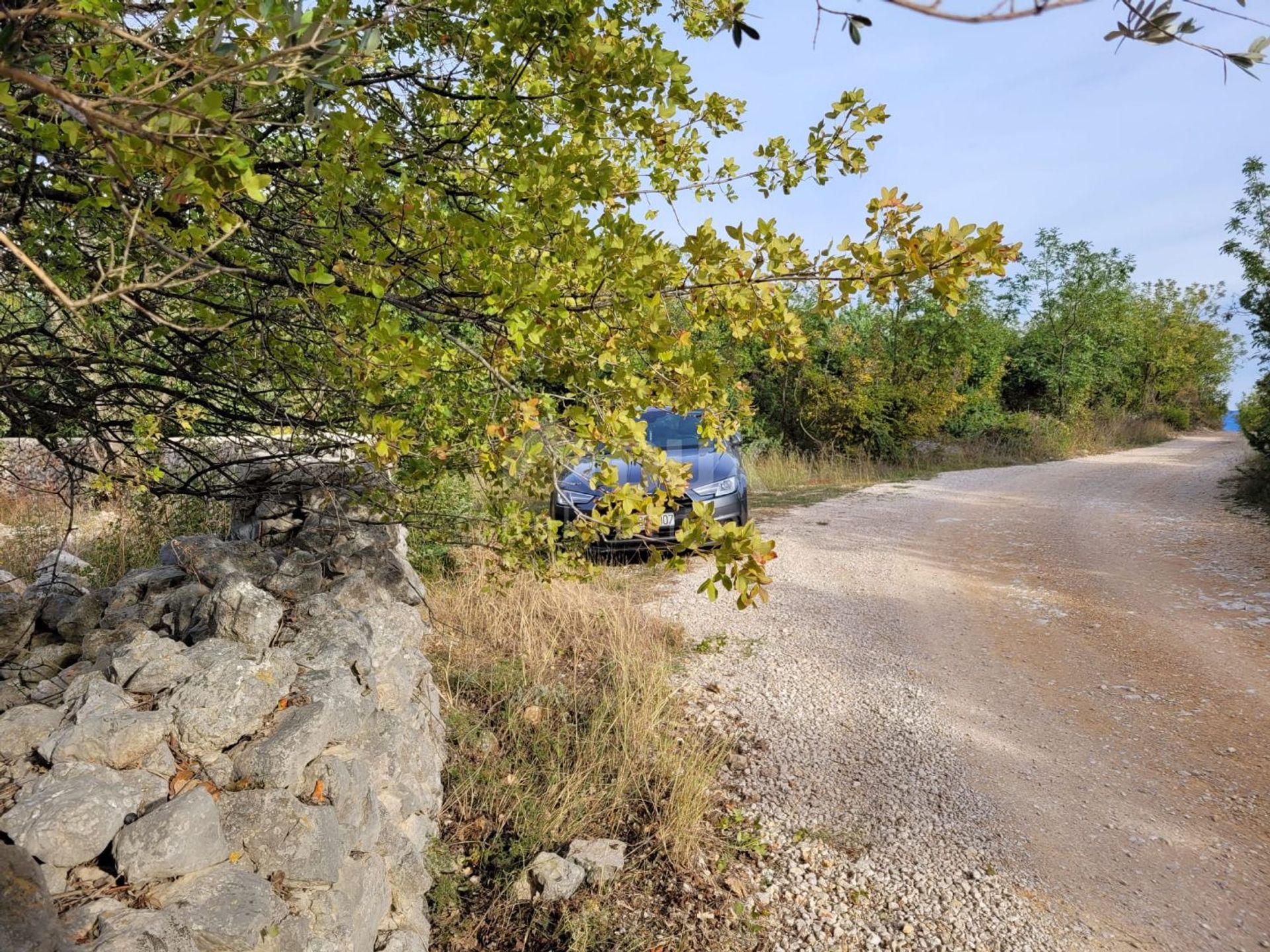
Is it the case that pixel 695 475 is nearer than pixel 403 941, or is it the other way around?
pixel 403 941

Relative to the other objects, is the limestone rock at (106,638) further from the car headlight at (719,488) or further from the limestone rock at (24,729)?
the car headlight at (719,488)

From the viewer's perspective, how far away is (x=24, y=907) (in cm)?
164

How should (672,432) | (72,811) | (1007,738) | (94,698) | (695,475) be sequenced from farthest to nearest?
(672,432)
(695,475)
(1007,738)
(94,698)
(72,811)

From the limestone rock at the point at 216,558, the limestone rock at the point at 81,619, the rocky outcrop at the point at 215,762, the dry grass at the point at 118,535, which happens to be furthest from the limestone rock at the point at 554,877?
the dry grass at the point at 118,535

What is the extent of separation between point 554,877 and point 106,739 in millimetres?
1974

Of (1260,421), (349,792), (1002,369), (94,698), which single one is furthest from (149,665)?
(1002,369)

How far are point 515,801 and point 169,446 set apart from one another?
2.46m

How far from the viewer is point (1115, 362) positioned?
26688 millimetres

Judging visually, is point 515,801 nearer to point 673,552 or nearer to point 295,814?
point 295,814

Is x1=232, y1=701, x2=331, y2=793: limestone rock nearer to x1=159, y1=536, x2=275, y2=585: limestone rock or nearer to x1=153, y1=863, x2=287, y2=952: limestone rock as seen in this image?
x1=153, y1=863, x2=287, y2=952: limestone rock

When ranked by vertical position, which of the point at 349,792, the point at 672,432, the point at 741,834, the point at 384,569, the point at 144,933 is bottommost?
the point at 741,834

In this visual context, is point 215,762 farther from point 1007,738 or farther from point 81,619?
point 1007,738

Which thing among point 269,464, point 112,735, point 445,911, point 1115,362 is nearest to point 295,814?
point 112,735

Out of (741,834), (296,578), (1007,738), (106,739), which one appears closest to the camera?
(106,739)
